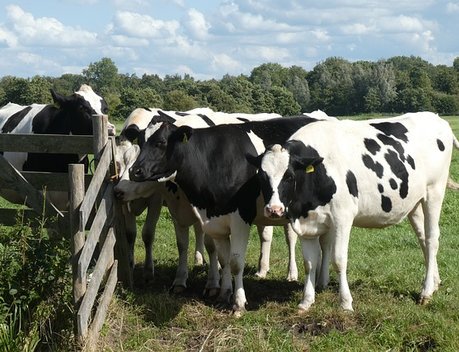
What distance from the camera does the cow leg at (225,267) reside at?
28.6 feet

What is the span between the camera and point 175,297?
883cm

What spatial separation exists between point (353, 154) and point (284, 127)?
1190 millimetres

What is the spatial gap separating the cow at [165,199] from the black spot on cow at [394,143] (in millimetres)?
2239

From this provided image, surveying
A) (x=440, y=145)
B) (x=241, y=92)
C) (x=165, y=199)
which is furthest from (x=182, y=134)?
(x=241, y=92)

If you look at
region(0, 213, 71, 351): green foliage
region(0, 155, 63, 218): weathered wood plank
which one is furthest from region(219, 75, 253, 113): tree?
region(0, 213, 71, 351): green foliage

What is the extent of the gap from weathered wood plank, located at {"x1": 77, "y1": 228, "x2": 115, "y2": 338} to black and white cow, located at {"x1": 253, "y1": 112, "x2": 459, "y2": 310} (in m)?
1.87

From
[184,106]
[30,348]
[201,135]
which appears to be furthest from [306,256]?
[184,106]

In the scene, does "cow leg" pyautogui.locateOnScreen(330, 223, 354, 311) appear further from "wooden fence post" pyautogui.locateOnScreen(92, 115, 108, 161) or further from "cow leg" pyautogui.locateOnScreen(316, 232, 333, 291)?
"wooden fence post" pyautogui.locateOnScreen(92, 115, 108, 161)

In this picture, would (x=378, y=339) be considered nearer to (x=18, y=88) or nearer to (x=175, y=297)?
(x=175, y=297)

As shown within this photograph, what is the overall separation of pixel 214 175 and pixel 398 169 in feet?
7.62

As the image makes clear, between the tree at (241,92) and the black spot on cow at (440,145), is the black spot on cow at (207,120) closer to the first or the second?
the black spot on cow at (440,145)

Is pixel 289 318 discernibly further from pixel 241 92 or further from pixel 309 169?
pixel 241 92

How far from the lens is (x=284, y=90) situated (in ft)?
332

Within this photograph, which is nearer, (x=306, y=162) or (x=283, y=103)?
(x=306, y=162)
